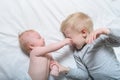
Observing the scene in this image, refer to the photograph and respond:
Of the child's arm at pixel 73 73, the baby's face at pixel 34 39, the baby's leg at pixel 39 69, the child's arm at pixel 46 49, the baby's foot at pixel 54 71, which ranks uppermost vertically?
the baby's face at pixel 34 39

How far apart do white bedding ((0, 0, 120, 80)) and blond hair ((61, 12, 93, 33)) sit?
0.05m

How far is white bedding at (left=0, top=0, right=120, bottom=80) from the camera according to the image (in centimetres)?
117

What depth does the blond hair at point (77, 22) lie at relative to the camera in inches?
47.3

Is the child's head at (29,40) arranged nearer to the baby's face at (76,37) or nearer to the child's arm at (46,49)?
the child's arm at (46,49)

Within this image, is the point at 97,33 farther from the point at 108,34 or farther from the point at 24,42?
the point at 24,42

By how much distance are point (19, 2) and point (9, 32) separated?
0.54 feet

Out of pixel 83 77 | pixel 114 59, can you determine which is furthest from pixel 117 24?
pixel 83 77

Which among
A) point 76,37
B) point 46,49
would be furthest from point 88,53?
point 46,49

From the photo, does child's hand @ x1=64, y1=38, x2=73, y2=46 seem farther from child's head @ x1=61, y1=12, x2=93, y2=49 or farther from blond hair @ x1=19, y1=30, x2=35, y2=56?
blond hair @ x1=19, y1=30, x2=35, y2=56

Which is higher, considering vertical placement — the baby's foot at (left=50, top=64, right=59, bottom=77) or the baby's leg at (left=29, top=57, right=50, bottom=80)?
the baby's leg at (left=29, top=57, right=50, bottom=80)

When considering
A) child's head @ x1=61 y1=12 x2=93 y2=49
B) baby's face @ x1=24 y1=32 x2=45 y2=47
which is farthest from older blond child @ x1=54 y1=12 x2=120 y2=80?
baby's face @ x1=24 y1=32 x2=45 y2=47

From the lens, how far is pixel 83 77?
1187 millimetres

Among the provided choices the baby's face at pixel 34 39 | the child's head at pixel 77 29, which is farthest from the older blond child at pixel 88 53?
the baby's face at pixel 34 39

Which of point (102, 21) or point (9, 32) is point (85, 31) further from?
point (9, 32)
